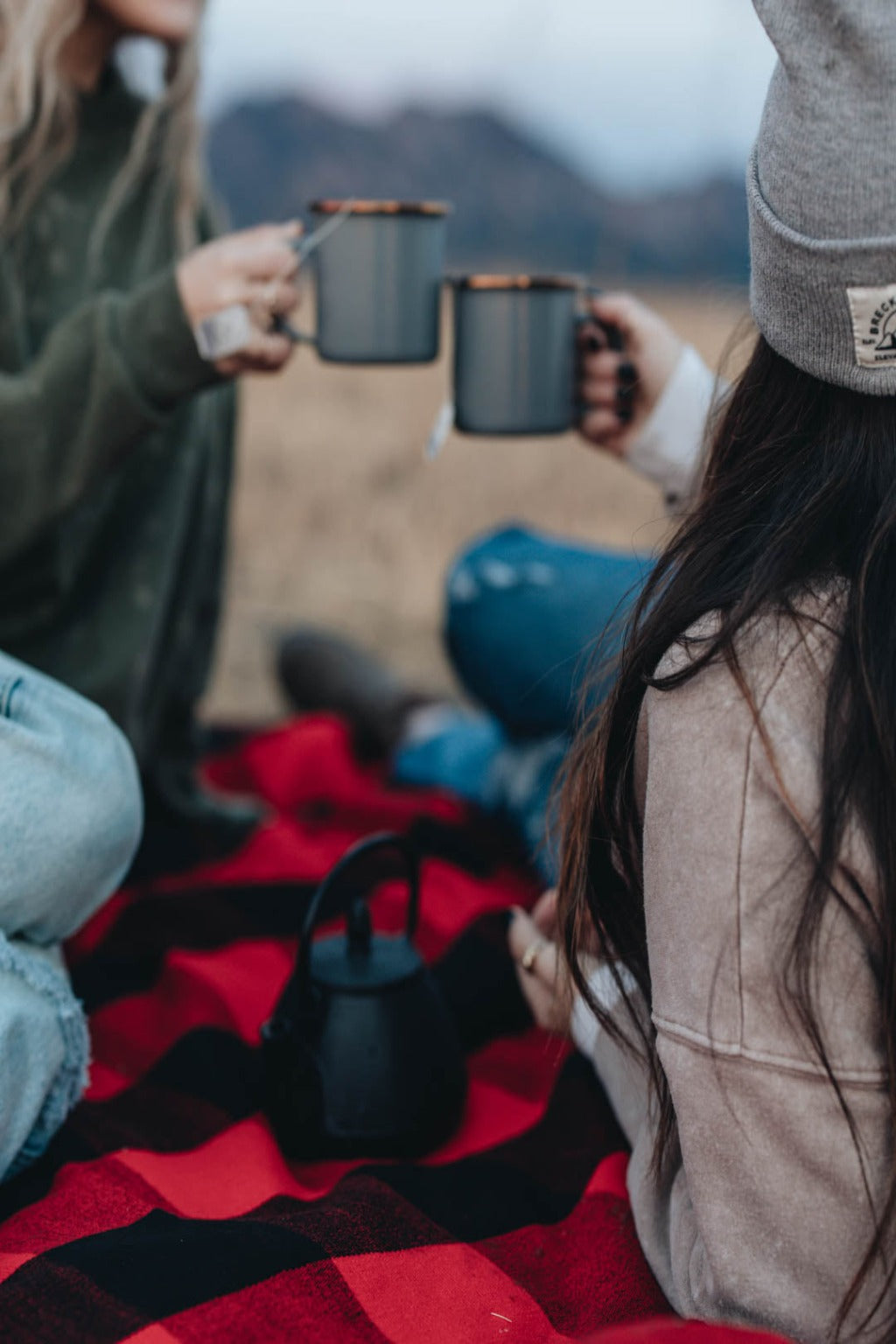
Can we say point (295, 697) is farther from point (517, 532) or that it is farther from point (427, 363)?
point (427, 363)

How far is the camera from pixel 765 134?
870 mm

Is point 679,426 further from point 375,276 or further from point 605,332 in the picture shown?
point 375,276

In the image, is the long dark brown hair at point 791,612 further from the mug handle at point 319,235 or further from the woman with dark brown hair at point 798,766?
the mug handle at point 319,235

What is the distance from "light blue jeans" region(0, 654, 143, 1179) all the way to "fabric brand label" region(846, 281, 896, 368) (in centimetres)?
74

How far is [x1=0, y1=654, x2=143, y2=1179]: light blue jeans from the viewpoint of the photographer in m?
1.08

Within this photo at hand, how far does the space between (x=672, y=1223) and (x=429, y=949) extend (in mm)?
656

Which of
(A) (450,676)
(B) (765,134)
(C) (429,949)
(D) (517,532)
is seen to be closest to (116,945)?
(C) (429,949)

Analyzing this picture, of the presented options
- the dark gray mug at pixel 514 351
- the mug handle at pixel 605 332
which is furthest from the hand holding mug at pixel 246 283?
the mug handle at pixel 605 332

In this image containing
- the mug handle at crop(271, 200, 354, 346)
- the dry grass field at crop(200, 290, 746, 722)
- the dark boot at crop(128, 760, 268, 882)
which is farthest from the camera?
the dry grass field at crop(200, 290, 746, 722)

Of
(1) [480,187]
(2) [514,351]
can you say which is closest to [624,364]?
(2) [514,351]

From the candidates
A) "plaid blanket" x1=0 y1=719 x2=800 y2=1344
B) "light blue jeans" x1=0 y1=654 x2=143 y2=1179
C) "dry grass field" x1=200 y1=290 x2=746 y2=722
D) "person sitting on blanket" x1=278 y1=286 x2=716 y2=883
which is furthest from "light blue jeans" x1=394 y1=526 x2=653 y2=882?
"dry grass field" x1=200 y1=290 x2=746 y2=722

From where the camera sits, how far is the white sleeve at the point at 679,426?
1633mm

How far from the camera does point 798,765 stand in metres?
0.82

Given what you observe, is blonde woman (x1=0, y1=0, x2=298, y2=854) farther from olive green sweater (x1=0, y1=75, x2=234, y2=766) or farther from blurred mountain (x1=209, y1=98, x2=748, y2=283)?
blurred mountain (x1=209, y1=98, x2=748, y2=283)
